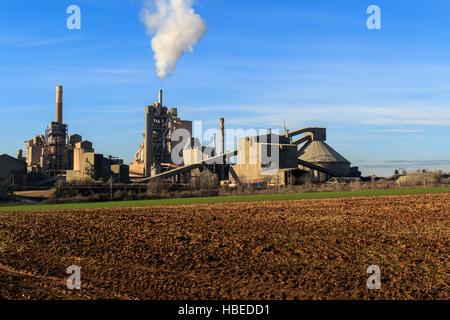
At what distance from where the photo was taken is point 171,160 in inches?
2630

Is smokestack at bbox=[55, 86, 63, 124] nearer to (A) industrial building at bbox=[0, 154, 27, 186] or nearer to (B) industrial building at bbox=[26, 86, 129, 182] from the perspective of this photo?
(B) industrial building at bbox=[26, 86, 129, 182]

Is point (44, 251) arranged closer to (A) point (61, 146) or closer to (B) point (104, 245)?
(B) point (104, 245)

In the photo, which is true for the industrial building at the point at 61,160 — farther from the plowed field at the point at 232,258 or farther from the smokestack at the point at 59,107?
the plowed field at the point at 232,258

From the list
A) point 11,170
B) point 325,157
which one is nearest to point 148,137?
point 11,170

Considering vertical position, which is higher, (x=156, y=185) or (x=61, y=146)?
(x=61, y=146)

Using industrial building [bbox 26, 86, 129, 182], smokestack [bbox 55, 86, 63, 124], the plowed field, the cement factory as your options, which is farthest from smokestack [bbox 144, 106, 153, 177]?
the plowed field

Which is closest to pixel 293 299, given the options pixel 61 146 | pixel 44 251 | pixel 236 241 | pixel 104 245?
pixel 236 241

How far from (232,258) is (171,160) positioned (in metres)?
57.7

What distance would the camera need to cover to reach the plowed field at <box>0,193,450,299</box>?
7215mm

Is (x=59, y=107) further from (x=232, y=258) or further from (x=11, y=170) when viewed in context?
(x=232, y=258)

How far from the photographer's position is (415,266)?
8.52 metres

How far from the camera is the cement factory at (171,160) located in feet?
181

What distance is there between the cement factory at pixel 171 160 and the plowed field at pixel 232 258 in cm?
3725
